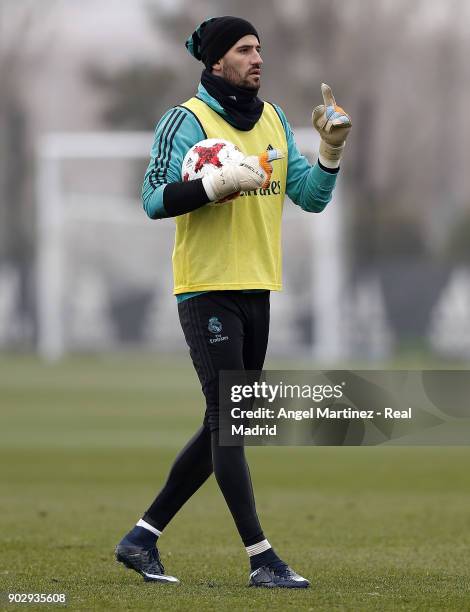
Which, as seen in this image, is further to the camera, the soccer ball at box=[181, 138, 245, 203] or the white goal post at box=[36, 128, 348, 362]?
the white goal post at box=[36, 128, 348, 362]

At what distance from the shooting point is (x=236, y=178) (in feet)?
19.0

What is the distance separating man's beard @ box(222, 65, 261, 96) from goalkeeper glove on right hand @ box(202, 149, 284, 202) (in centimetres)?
36

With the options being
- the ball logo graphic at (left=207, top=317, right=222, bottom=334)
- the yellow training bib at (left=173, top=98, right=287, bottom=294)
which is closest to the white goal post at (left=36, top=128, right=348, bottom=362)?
the yellow training bib at (left=173, top=98, right=287, bottom=294)

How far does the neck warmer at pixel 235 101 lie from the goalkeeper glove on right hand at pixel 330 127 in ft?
0.80

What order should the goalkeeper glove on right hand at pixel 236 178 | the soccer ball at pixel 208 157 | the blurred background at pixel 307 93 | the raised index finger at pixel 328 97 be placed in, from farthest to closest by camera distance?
1. the blurred background at pixel 307 93
2. the raised index finger at pixel 328 97
3. the soccer ball at pixel 208 157
4. the goalkeeper glove on right hand at pixel 236 178

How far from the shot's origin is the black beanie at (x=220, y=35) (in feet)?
20.2

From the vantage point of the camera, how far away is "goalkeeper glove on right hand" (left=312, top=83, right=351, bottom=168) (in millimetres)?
6086

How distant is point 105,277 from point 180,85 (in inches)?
859

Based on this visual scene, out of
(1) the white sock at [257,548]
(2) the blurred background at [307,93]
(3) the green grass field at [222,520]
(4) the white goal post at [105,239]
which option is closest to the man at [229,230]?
(1) the white sock at [257,548]

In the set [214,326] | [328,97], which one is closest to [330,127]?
[328,97]

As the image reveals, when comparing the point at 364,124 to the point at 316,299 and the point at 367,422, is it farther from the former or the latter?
the point at 367,422

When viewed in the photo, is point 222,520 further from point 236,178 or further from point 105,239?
point 105,239

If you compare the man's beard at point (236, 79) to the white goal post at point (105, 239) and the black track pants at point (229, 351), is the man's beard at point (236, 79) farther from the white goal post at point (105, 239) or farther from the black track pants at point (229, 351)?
the white goal post at point (105, 239)

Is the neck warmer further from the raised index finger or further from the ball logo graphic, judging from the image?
the ball logo graphic
